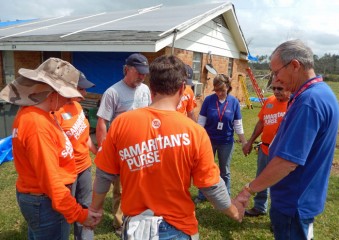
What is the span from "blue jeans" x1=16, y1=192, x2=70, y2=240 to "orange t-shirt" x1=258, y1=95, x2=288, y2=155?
8.50ft

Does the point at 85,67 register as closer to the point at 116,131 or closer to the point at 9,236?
the point at 9,236

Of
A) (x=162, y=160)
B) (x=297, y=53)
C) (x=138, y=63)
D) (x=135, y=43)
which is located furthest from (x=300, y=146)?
(x=135, y=43)

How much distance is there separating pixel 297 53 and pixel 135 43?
479 centimetres

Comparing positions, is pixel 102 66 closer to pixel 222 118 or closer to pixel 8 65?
pixel 8 65

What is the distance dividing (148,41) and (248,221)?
418cm

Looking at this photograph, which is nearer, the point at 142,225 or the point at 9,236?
the point at 142,225

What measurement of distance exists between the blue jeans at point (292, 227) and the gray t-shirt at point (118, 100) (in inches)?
77.5

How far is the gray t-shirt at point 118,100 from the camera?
311 cm

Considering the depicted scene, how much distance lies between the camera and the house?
21.7 feet

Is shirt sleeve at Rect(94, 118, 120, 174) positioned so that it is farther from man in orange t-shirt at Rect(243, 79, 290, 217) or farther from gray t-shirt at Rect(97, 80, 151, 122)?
man in orange t-shirt at Rect(243, 79, 290, 217)

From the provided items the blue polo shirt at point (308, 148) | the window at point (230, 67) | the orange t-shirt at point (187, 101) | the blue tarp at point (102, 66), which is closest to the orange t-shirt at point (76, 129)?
the blue polo shirt at point (308, 148)

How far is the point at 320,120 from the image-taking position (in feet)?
5.44

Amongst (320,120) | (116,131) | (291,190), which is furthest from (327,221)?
(116,131)

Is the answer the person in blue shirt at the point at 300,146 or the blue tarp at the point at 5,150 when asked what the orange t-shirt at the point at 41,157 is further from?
the blue tarp at the point at 5,150
